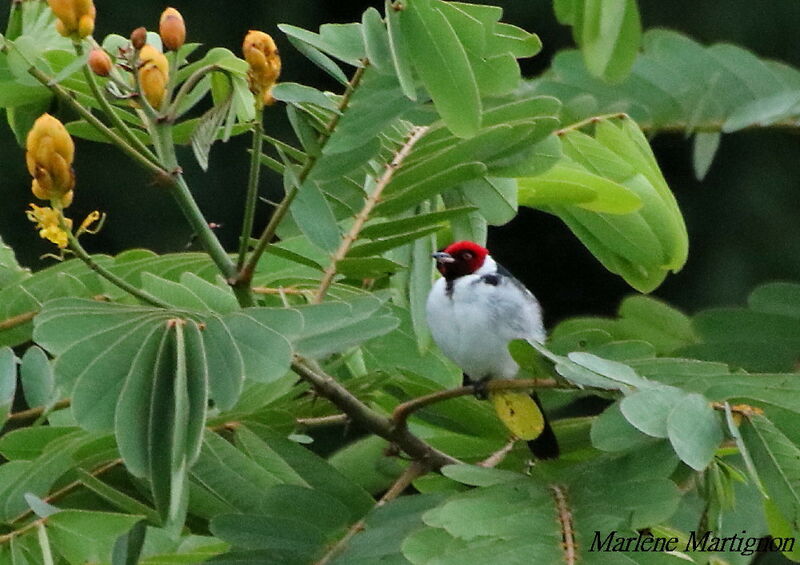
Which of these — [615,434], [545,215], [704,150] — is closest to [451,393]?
[615,434]

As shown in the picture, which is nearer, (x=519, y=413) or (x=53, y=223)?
(x=53, y=223)

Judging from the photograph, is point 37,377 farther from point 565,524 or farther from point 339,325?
point 565,524

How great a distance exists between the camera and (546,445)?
1.92 meters

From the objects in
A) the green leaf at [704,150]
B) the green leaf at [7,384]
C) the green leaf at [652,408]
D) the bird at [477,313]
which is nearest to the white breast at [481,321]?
the bird at [477,313]

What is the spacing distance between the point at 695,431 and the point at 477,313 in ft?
2.97

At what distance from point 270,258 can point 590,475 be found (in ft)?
2.40

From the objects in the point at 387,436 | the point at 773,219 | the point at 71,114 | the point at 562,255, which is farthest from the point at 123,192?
the point at 387,436

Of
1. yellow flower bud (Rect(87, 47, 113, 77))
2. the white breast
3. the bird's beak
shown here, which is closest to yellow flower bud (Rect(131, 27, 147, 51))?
yellow flower bud (Rect(87, 47, 113, 77))

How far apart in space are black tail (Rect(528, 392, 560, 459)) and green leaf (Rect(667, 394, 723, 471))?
16.4 inches

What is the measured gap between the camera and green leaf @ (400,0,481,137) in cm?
157

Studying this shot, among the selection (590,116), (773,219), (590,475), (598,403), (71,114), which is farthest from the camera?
(773,219)

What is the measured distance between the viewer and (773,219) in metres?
6.73

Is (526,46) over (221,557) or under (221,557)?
over

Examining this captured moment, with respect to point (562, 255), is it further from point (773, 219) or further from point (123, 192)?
point (123, 192)
